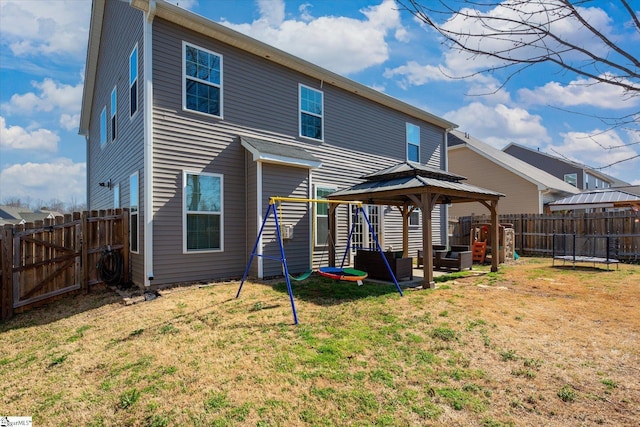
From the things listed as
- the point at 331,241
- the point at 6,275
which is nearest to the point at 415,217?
the point at 331,241

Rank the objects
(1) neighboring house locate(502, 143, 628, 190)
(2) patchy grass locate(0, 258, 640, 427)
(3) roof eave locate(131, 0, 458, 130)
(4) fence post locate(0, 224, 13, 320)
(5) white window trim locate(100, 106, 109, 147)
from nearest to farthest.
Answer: (2) patchy grass locate(0, 258, 640, 427)
(4) fence post locate(0, 224, 13, 320)
(3) roof eave locate(131, 0, 458, 130)
(5) white window trim locate(100, 106, 109, 147)
(1) neighboring house locate(502, 143, 628, 190)

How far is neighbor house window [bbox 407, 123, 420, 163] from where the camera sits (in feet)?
44.5

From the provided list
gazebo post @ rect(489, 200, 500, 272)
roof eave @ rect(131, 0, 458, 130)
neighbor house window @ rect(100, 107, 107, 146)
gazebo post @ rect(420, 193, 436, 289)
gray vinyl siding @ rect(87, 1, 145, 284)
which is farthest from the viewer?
neighbor house window @ rect(100, 107, 107, 146)

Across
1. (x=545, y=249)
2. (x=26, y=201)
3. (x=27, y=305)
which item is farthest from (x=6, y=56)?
(x=26, y=201)

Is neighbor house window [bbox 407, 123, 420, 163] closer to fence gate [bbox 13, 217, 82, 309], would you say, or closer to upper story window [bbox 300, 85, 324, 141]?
upper story window [bbox 300, 85, 324, 141]

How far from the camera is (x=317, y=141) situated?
34.3 ft

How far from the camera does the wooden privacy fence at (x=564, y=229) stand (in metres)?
12.2

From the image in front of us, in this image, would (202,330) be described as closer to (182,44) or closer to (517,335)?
(517,335)

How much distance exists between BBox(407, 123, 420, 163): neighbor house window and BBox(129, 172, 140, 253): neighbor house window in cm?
966

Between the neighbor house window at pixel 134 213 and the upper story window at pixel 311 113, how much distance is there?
4.61 metres

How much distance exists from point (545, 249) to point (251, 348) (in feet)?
47.3

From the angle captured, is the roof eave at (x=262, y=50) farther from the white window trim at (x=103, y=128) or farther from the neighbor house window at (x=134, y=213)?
the white window trim at (x=103, y=128)

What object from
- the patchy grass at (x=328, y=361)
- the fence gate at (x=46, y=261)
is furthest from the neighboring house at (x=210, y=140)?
the patchy grass at (x=328, y=361)

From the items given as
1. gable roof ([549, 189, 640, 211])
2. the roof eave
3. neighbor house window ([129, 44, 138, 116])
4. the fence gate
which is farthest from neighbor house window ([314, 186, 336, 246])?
gable roof ([549, 189, 640, 211])
